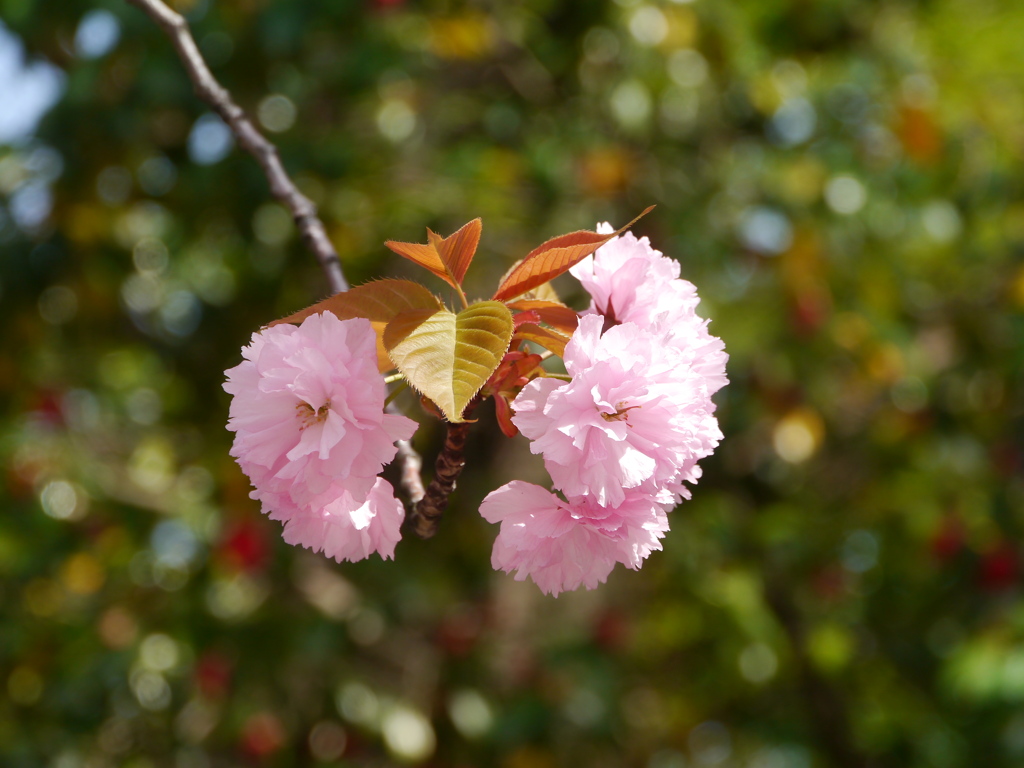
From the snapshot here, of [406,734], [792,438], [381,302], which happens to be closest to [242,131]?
[381,302]

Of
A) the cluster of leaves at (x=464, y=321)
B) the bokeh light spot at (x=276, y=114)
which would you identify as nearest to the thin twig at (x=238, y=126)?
the cluster of leaves at (x=464, y=321)

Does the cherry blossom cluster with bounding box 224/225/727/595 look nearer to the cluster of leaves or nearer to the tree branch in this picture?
the cluster of leaves

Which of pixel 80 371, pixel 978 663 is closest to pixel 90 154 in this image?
pixel 80 371

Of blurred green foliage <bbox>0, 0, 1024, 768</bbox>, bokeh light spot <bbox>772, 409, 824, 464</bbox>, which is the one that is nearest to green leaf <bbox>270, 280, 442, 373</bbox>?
blurred green foliage <bbox>0, 0, 1024, 768</bbox>

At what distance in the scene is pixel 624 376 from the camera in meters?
0.56

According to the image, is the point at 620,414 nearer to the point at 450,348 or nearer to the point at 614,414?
the point at 614,414

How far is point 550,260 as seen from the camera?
626mm

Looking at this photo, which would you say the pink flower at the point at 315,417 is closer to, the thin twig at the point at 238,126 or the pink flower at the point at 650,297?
the pink flower at the point at 650,297

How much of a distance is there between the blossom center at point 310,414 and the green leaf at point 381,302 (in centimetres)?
6

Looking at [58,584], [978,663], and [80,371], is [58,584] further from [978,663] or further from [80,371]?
[978,663]

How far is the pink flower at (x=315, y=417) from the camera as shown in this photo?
21.8 inches

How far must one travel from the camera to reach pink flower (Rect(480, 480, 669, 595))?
610mm

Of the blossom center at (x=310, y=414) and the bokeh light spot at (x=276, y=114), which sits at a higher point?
the blossom center at (x=310, y=414)

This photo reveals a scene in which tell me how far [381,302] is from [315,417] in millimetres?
100
